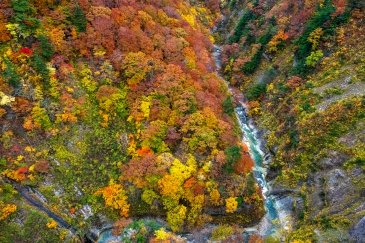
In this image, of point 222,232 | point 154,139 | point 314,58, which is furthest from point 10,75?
point 314,58

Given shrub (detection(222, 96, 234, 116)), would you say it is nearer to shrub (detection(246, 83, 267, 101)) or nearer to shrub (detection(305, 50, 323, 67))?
shrub (detection(246, 83, 267, 101))

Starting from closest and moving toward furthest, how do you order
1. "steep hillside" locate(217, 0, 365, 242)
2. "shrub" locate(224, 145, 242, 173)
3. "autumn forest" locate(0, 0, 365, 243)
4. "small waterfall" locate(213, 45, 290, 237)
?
1. "steep hillside" locate(217, 0, 365, 242)
2. "autumn forest" locate(0, 0, 365, 243)
3. "shrub" locate(224, 145, 242, 173)
4. "small waterfall" locate(213, 45, 290, 237)

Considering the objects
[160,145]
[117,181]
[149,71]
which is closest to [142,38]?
[149,71]

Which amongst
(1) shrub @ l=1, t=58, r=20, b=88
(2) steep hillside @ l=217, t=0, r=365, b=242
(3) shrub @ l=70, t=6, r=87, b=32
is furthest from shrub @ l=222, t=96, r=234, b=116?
(1) shrub @ l=1, t=58, r=20, b=88

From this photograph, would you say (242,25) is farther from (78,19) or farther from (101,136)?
(101,136)

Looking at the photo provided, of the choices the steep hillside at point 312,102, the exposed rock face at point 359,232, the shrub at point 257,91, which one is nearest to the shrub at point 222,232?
the steep hillside at point 312,102

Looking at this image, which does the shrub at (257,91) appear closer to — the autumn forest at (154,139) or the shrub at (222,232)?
the autumn forest at (154,139)
